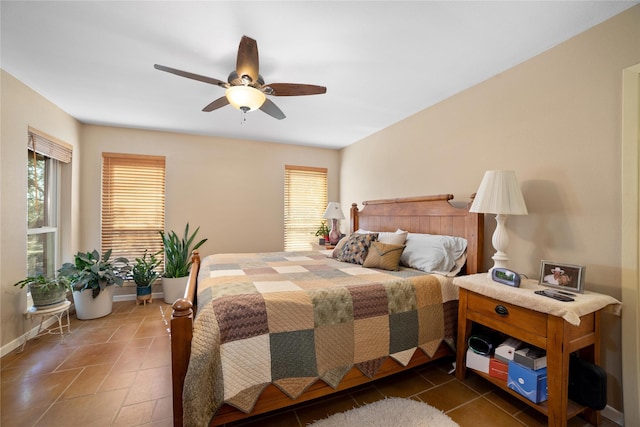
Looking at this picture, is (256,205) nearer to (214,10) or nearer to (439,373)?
(214,10)

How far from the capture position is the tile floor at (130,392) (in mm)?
1614

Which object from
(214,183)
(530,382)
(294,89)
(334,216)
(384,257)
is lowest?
(530,382)

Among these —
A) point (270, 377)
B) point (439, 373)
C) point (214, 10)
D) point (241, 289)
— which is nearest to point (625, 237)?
point (439, 373)

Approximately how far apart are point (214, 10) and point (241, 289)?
1676 millimetres

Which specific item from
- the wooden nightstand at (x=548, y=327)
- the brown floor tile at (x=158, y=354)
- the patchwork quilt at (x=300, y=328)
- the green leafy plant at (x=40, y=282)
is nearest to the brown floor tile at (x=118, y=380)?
the brown floor tile at (x=158, y=354)

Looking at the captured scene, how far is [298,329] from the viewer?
1552mm

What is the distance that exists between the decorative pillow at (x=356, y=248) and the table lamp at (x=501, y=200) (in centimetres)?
109

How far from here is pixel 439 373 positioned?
83.0 inches

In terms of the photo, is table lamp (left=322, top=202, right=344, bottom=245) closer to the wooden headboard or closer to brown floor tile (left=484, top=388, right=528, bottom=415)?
the wooden headboard

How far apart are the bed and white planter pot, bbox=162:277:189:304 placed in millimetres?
1493

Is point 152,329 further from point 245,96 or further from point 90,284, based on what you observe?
point 245,96

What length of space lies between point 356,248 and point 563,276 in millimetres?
1607

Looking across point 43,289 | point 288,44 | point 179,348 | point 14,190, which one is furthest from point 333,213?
point 14,190

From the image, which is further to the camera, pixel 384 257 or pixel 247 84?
pixel 384 257
